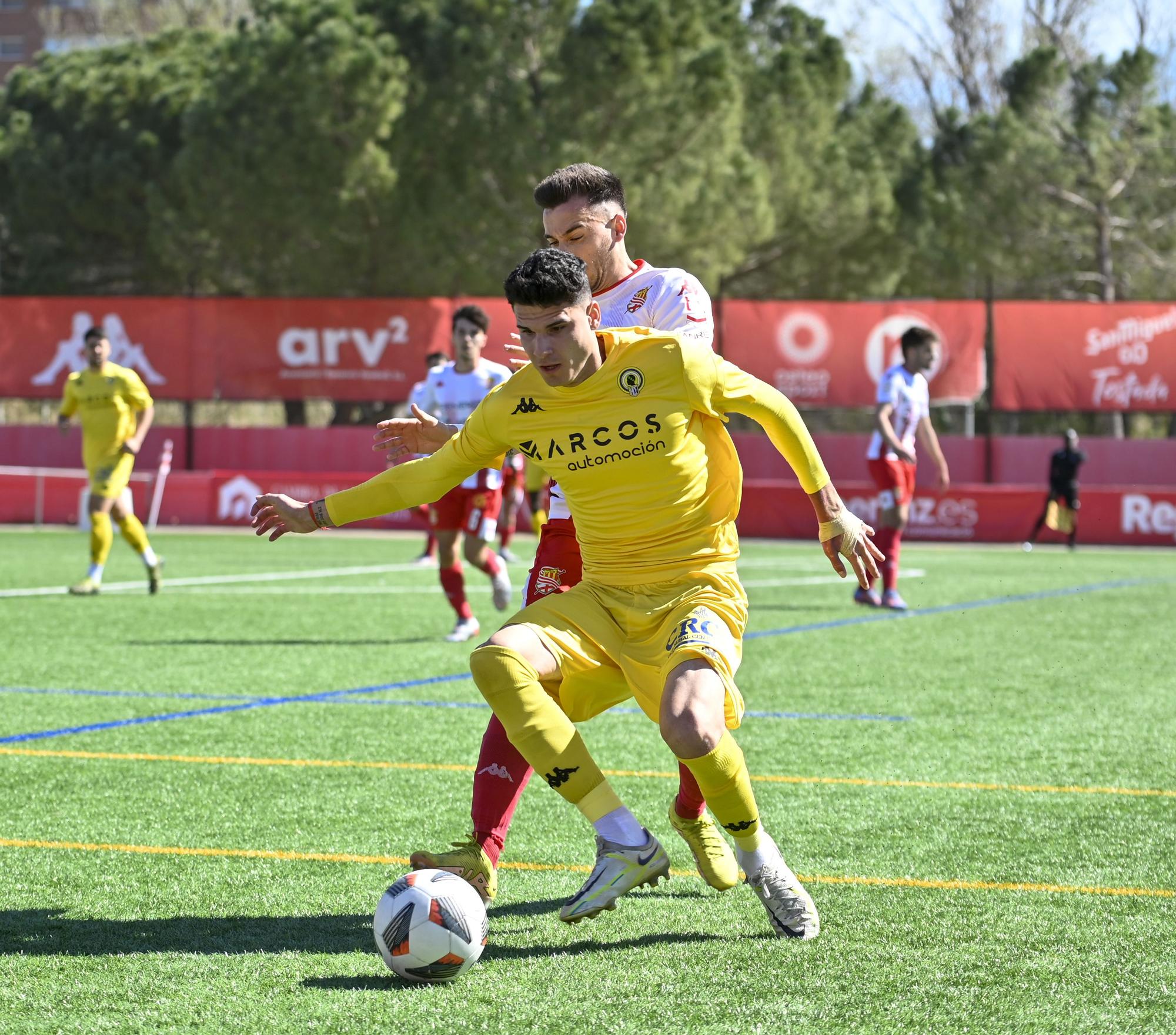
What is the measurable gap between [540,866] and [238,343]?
80.8ft

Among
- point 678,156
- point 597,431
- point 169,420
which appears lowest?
point 169,420

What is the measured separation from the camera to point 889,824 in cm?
569

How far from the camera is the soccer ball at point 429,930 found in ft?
13.0

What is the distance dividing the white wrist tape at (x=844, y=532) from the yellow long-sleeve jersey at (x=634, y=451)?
13cm

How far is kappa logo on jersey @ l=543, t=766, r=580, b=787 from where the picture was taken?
4383mm

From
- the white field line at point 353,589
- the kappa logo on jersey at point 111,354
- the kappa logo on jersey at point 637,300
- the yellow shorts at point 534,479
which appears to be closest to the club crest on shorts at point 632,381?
the kappa logo on jersey at point 637,300

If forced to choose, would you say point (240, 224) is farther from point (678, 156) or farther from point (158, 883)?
point (158, 883)

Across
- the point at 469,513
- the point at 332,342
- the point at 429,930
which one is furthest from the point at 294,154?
the point at 429,930

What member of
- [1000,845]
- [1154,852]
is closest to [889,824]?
[1000,845]

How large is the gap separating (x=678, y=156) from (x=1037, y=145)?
9.88 m

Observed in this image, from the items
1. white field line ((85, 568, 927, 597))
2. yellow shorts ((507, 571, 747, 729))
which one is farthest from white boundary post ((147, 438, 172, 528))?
yellow shorts ((507, 571, 747, 729))

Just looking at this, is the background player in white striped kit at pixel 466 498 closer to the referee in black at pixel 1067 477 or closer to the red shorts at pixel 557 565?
the red shorts at pixel 557 565

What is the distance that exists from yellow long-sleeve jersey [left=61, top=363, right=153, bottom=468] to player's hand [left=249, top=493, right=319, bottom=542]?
10.8 metres

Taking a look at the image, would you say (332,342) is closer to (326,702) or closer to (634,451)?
(326,702)
